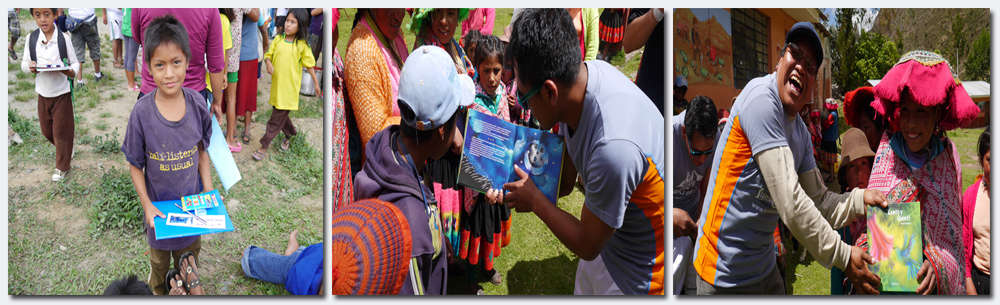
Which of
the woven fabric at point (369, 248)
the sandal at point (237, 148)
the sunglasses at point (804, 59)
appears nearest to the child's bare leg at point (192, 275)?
the sandal at point (237, 148)

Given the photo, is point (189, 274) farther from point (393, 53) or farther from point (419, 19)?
point (419, 19)

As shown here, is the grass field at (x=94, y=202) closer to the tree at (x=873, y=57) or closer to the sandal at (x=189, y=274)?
the sandal at (x=189, y=274)

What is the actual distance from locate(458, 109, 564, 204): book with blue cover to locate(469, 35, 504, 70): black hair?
36 cm

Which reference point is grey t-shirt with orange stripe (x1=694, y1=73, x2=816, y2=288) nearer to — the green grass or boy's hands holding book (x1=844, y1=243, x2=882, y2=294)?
boy's hands holding book (x1=844, y1=243, x2=882, y2=294)

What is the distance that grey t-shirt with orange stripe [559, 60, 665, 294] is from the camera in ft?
8.55

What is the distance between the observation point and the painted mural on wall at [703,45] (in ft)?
10.6

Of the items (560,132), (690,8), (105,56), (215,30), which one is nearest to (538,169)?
(560,132)

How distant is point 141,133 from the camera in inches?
129

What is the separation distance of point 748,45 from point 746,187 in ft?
2.16

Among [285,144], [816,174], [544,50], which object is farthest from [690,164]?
[285,144]

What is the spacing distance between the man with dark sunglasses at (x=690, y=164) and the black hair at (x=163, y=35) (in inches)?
91.4

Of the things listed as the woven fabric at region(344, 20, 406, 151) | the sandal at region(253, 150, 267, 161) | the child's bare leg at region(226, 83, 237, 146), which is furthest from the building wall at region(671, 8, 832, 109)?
the child's bare leg at region(226, 83, 237, 146)
